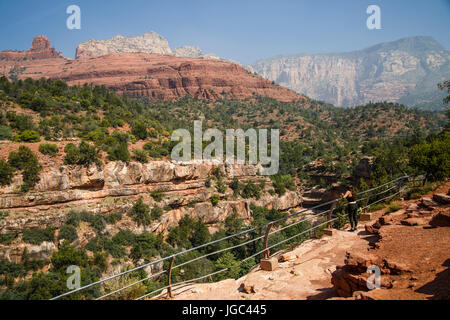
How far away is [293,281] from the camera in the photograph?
5605mm

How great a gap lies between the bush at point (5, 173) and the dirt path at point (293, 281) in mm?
25389

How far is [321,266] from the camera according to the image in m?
6.21

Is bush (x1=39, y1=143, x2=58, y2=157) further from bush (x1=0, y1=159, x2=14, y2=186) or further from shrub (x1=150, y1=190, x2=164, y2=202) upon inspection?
shrub (x1=150, y1=190, x2=164, y2=202)

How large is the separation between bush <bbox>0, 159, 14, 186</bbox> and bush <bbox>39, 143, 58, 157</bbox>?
3.77m

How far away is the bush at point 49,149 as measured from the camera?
27.0 meters

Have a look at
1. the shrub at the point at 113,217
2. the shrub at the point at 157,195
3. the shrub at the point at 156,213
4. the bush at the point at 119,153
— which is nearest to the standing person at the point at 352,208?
the shrub at the point at 113,217

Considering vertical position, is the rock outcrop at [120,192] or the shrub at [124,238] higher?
the rock outcrop at [120,192]

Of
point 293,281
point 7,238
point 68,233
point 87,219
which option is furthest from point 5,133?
point 293,281

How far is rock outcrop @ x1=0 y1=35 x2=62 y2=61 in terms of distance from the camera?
14375cm

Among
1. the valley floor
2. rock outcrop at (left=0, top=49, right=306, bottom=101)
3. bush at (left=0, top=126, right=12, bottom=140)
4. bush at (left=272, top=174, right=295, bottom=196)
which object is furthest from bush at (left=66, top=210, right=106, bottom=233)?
rock outcrop at (left=0, top=49, right=306, bottom=101)

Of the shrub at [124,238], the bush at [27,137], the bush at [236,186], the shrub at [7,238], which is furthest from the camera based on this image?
the bush at [236,186]

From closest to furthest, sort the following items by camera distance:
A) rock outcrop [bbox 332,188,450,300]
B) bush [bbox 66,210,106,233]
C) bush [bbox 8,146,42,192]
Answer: rock outcrop [bbox 332,188,450,300], bush [bbox 8,146,42,192], bush [bbox 66,210,106,233]

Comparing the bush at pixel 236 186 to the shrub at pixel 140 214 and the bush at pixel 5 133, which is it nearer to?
the shrub at pixel 140 214
